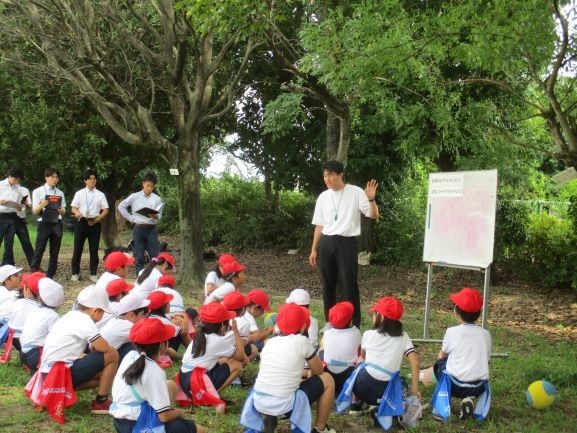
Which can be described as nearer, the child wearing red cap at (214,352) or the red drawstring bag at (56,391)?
the red drawstring bag at (56,391)

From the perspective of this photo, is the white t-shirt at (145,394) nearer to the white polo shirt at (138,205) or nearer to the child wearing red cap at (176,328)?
the child wearing red cap at (176,328)

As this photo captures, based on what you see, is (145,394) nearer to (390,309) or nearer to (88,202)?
(390,309)

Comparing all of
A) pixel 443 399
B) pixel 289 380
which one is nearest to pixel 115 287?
pixel 289 380

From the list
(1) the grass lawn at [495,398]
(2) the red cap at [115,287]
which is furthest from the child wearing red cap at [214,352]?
(2) the red cap at [115,287]

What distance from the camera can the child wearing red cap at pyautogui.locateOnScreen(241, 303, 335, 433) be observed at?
13.9 feet

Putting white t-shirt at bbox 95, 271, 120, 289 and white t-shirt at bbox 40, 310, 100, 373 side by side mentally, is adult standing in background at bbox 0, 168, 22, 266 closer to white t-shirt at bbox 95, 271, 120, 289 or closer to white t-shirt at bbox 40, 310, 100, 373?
white t-shirt at bbox 95, 271, 120, 289

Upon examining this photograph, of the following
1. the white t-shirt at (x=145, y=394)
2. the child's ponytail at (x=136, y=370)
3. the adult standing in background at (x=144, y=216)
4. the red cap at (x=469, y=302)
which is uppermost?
the adult standing in background at (x=144, y=216)

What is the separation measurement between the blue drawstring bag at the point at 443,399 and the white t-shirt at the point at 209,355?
1688 millimetres

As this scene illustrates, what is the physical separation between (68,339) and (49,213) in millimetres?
6035

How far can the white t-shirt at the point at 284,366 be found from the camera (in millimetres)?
4254

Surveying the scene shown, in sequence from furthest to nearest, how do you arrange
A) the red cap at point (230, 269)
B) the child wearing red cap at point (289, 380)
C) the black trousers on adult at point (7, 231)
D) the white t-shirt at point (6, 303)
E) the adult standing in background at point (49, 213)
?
the black trousers on adult at point (7, 231) < the adult standing in background at point (49, 213) < the red cap at point (230, 269) < the white t-shirt at point (6, 303) < the child wearing red cap at point (289, 380)

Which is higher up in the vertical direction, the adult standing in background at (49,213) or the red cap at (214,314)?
the adult standing in background at (49,213)

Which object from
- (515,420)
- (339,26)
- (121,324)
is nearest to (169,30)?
(339,26)

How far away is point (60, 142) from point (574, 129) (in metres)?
11.8
